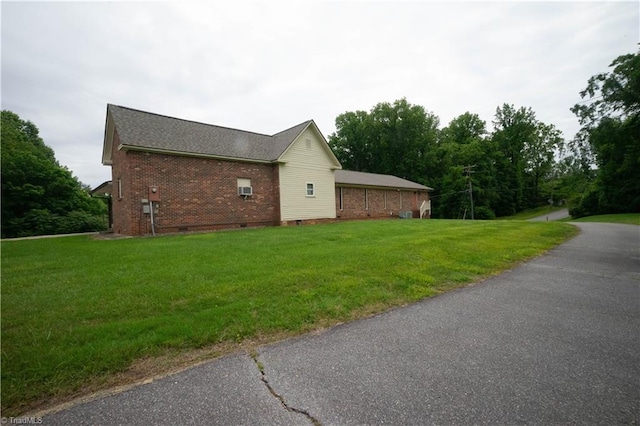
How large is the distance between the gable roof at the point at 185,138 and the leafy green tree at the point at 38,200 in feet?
31.1

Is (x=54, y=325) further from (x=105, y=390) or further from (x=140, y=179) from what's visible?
(x=140, y=179)

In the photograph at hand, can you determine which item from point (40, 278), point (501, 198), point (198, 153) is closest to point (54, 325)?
point (40, 278)

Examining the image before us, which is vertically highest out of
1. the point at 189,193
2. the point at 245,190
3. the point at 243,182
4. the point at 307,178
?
the point at 307,178

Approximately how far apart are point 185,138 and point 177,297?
12.6m

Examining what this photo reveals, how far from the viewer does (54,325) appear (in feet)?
9.81

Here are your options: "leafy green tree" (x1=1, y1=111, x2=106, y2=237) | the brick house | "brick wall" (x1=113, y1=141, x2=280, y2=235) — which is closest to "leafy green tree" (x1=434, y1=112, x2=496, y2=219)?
the brick house

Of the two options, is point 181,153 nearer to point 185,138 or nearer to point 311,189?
point 185,138

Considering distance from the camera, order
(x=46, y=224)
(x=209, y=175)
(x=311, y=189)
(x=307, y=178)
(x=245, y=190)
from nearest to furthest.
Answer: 1. (x=209, y=175)
2. (x=245, y=190)
3. (x=307, y=178)
4. (x=311, y=189)
5. (x=46, y=224)

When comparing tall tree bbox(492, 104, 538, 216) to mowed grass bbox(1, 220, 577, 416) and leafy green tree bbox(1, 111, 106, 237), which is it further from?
leafy green tree bbox(1, 111, 106, 237)

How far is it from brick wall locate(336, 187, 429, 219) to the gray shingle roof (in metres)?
6.58

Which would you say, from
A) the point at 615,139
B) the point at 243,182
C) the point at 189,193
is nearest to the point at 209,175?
the point at 189,193

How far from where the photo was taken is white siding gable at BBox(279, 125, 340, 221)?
16.6 m

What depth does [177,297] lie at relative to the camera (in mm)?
3861

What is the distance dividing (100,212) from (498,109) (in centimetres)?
6234
